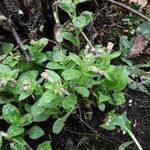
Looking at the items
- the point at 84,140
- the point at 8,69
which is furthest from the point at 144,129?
the point at 8,69

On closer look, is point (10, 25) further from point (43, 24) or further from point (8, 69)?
point (8, 69)

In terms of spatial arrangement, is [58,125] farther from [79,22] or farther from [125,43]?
[125,43]

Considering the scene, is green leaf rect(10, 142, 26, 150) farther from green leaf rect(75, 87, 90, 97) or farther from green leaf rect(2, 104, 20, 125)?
green leaf rect(75, 87, 90, 97)

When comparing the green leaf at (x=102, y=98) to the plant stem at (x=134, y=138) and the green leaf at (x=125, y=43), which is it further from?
the green leaf at (x=125, y=43)

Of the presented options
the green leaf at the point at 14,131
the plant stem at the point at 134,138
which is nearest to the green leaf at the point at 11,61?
the green leaf at the point at 14,131

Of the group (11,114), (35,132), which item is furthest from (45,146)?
(11,114)

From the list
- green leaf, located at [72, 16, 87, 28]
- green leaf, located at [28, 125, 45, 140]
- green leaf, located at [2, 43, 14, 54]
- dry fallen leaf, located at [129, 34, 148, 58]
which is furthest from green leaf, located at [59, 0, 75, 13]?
green leaf, located at [28, 125, 45, 140]
